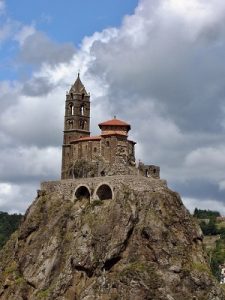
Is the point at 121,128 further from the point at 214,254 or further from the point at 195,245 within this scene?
the point at 214,254

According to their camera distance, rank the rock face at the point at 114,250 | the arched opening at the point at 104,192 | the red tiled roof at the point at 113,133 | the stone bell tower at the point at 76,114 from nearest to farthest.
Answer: the rock face at the point at 114,250 < the arched opening at the point at 104,192 < the red tiled roof at the point at 113,133 < the stone bell tower at the point at 76,114

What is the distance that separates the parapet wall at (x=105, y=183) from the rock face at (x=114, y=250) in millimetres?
162

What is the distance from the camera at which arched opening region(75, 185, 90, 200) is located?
112 meters

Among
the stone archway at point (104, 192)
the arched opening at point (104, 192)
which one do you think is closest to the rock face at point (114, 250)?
the stone archway at point (104, 192)

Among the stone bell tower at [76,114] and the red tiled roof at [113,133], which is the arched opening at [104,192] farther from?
the stone bell tower at [76,114]

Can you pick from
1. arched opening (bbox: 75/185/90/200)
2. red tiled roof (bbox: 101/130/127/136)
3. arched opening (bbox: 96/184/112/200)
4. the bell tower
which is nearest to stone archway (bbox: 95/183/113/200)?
arched opening (bbox: 96/184/112/200)

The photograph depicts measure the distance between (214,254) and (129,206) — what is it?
313 feet

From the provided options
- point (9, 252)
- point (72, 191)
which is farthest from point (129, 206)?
point (9, 252)

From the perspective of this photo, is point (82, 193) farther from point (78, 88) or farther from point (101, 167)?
point (78, 88)

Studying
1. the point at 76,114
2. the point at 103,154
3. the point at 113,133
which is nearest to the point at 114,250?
the point at 103,154

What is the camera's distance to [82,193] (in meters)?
114

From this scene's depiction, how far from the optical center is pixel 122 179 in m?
109

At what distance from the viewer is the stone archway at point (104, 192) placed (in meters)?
110

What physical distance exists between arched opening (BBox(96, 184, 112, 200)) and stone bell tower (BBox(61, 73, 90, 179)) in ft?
46.8
